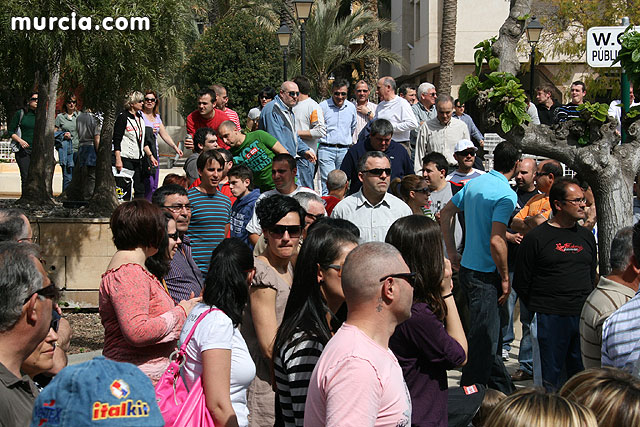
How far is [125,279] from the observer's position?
415cm

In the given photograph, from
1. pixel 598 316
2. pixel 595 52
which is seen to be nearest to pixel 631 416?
pixel 598 316

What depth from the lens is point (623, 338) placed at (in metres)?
3.74

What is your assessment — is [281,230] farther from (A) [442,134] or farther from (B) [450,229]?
(A) [442,134]

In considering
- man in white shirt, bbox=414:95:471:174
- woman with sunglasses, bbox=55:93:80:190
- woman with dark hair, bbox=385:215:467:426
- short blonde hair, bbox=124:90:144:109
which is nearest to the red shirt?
short blonde hair, bbox=124:90:144:109

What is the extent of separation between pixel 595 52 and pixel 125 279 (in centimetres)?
490

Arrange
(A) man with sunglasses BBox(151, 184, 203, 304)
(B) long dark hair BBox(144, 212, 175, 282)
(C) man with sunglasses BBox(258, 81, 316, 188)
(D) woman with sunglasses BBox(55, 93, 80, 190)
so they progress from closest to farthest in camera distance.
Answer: (B) long dark hair BBox(144, 212, 175, 282), (A) man with sunglasses BBox(151, 184, 203, 304), (C) man with sunglasses BBox(258, 81, 316, 188), (D) woman with sunglasses BBox(55, 93, 80, 190)

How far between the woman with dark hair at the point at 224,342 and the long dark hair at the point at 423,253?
0.80m

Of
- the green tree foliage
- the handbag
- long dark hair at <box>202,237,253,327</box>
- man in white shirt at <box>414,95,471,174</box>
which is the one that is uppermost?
the green tree foliage

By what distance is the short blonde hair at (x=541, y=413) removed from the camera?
7.84 ft

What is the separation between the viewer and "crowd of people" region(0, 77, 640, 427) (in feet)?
9.00

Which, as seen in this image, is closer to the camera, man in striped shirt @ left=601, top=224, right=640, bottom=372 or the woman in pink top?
man in striped shirt @ left=601, top=224, right=640, bottom=372

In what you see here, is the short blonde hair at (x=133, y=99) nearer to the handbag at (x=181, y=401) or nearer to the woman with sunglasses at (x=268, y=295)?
the woman with sunglasses at (x=268, y=295)

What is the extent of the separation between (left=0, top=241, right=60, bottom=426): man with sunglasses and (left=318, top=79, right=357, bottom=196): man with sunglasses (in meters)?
8.66

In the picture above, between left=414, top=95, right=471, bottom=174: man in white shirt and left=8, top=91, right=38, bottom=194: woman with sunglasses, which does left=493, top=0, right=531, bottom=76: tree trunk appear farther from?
left=8, top=91, right=38, bottom=194: woman with sunglasses
